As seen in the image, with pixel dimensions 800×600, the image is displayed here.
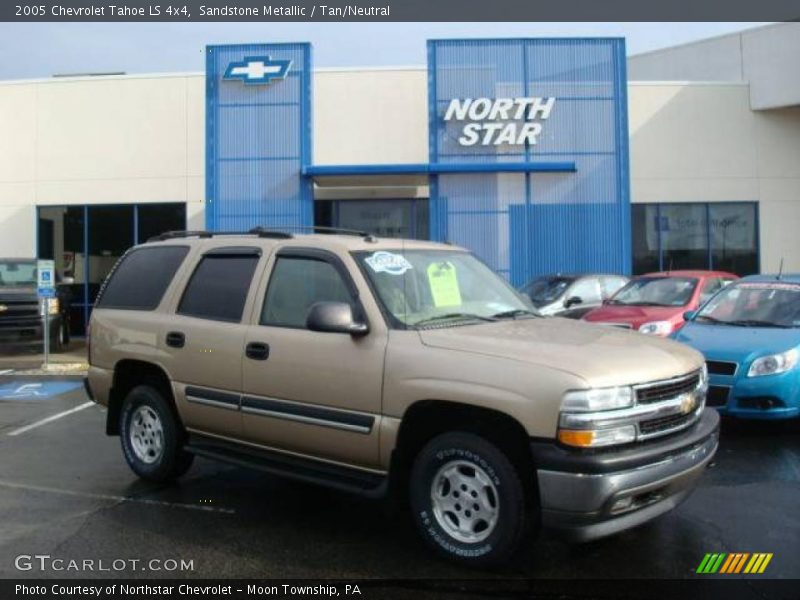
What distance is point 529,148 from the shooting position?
17297mm

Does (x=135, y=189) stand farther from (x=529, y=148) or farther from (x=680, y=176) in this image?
(x=680, y=176)

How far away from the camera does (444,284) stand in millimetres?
4895

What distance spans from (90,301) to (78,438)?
12686 millimetres

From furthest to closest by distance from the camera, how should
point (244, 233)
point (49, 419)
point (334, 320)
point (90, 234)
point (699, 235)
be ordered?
point (90, 234) < point (699, 235) < point (49, 419) < point (244, 233) < point (334, 320)

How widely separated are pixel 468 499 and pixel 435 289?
140cm

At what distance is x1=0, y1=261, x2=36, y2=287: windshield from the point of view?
1599 cm

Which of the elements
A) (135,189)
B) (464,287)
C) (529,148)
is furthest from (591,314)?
(135,189)

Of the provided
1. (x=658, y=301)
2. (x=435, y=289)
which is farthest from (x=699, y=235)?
(x=435, y=289)

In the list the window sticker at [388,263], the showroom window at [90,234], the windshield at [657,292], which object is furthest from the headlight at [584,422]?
the showroom window at [90,234]

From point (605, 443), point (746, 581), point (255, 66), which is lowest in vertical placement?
point (746, 581)

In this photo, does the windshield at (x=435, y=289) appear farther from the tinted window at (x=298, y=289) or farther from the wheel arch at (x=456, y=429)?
the wheel arch at (x=456, y=429)

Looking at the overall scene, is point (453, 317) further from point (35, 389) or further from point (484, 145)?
point (484, 145)

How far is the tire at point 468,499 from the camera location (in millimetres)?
3842

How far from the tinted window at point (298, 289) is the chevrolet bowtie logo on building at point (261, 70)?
13.3 metres
